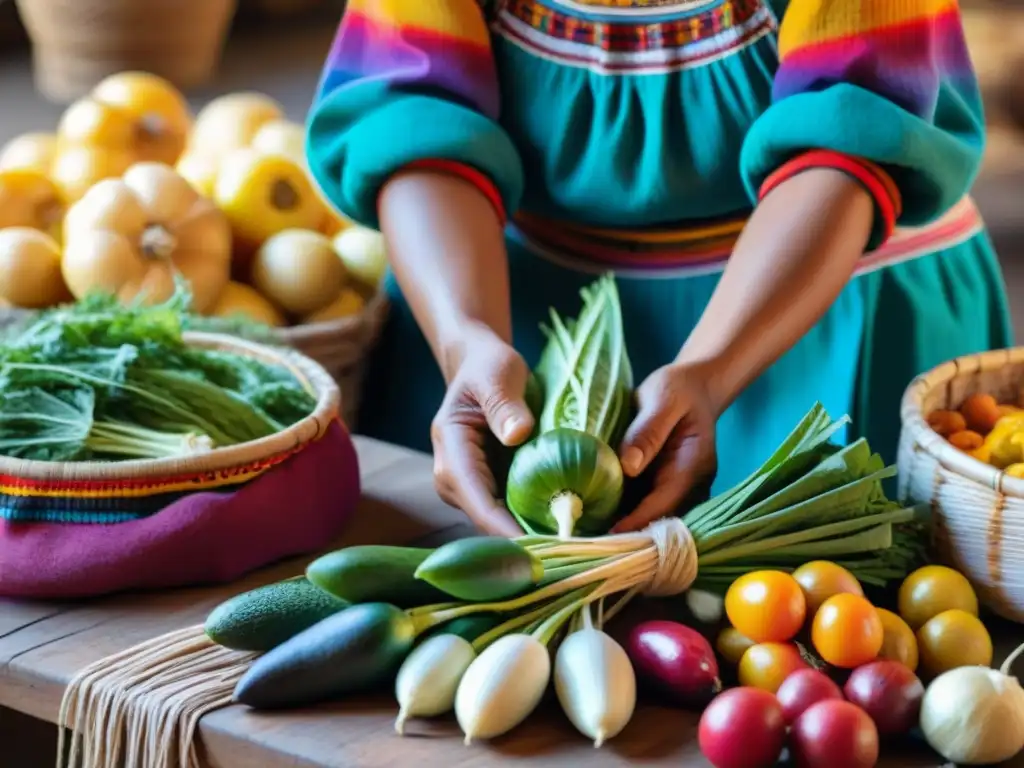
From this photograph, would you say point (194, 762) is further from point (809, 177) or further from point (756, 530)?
point (809, 177)

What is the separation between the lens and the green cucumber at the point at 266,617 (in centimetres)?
101

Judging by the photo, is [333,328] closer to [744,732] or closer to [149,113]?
[149,113]

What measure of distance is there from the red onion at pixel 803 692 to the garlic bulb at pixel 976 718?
7cm

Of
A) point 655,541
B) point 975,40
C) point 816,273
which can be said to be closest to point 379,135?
point 816,273

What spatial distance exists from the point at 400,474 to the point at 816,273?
0.47 metres

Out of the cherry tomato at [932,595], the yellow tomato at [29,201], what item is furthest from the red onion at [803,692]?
the yellow tomato at [29,201]

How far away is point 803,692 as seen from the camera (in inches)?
37.2

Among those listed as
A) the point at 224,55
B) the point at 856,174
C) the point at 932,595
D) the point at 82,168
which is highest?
the point at 856,174

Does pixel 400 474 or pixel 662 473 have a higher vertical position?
pixel 662 473

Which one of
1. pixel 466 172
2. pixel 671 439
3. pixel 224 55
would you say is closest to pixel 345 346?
pixel 466 172

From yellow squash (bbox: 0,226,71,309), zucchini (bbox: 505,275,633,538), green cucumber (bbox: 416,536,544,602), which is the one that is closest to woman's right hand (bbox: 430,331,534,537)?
zucchini (bbox: 505,275,633,538)

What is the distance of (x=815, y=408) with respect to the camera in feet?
3.80

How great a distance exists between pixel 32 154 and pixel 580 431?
1461 mm

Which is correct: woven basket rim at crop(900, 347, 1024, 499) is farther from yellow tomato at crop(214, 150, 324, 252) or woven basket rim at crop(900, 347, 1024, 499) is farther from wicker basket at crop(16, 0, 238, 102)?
wicker basket at crop(16, 0, 238, 102)
